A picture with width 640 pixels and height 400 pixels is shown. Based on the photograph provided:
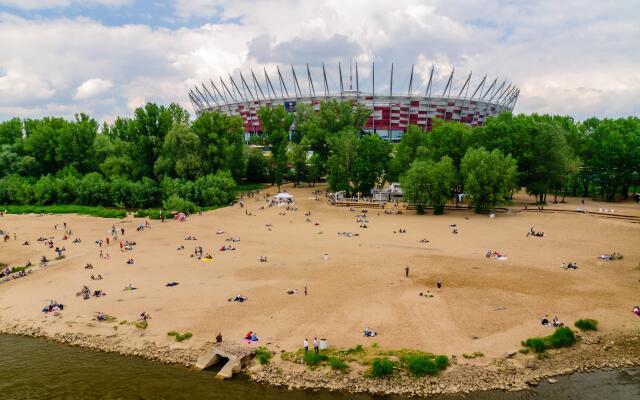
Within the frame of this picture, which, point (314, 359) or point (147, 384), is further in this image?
point (314, 359)

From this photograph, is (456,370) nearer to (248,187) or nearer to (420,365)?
Answer: (420,365)

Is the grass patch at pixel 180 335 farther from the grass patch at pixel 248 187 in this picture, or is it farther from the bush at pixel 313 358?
the grass patch at pixel 248 187

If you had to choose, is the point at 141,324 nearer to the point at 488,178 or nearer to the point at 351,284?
the point at 351,284

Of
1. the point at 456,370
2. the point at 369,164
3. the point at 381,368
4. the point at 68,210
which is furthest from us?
the point at 369,164

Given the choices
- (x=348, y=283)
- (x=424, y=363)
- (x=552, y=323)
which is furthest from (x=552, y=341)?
(x=348, y=283)

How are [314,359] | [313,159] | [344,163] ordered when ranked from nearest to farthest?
[314,359], [344,163], [313,159]

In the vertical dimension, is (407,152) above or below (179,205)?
above

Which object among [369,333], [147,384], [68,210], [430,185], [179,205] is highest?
[430,185]
